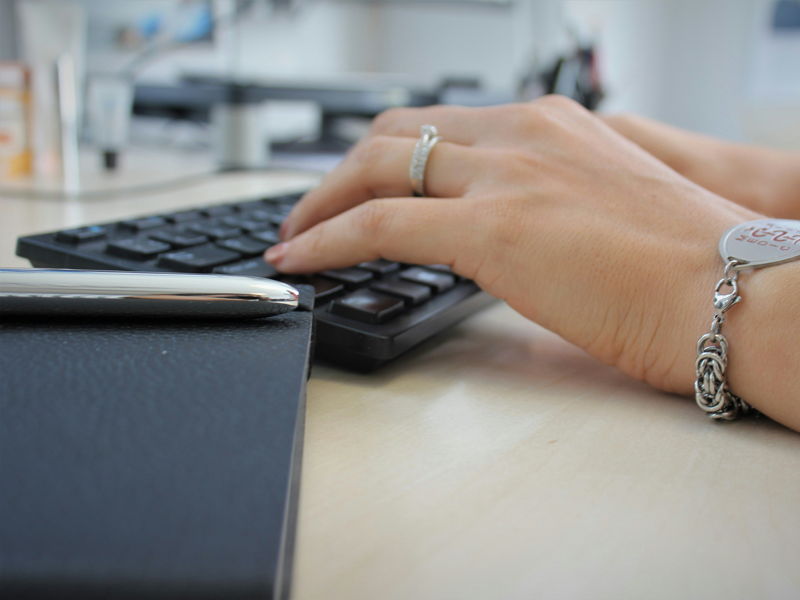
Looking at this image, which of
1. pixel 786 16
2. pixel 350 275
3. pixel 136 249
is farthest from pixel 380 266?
pixel 786 16

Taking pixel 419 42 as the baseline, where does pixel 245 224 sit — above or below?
below

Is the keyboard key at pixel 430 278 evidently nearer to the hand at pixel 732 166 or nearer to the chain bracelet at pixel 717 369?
the chain bracelet at pixel 717 369

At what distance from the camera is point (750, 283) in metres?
0.29

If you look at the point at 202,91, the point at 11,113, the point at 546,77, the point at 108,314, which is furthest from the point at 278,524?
the point at 546,77

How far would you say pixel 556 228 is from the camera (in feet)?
1.12

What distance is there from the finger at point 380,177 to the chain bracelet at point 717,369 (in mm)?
162

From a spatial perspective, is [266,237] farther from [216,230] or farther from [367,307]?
[367,307]

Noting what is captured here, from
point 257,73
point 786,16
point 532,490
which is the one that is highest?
point 786,16

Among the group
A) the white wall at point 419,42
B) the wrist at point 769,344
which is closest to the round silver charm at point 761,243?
the wrist at point 769,344

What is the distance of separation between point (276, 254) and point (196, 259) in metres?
0.05

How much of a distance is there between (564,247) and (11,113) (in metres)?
0.69

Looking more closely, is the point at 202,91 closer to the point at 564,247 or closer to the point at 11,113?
the point at 11,113

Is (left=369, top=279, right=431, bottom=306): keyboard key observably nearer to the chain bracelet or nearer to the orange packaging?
the chain bracelet

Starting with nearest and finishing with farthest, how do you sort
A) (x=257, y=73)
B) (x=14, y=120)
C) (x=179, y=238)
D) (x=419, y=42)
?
(x=179, y=238), (x=14, y=120), (x=257, y=73), (x=419, y=42)
